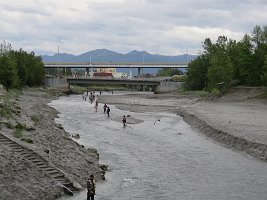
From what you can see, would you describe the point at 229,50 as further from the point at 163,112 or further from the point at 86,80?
the point at 86,80

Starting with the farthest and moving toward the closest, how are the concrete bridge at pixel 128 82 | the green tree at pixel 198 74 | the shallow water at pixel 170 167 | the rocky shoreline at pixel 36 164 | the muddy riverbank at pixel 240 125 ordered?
1. the concrete bridge at pixel 128 82
2. the green tree at pixel 198 74
3. the muddy riverbank at pixel 240 125
4. the shallow water at pixel 170 167
5. the rocky shoreline at pixel 36 164

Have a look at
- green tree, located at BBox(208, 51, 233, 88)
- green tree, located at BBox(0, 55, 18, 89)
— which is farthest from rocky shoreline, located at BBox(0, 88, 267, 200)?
green tree, located at BBox(0, 55, 18, 89)

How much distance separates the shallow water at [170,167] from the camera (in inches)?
1267

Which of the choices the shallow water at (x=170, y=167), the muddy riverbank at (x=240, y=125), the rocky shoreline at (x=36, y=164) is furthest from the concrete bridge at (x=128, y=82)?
the rocky shoreline at (x=36, y=164)

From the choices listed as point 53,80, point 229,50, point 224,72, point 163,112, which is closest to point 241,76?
point 224,72

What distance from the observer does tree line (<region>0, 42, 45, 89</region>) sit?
125500 mm

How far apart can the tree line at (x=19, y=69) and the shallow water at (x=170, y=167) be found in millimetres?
66300

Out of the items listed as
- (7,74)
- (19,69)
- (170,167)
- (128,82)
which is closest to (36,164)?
(170,167)

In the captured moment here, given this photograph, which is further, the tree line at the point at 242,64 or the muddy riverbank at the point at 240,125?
the tree line at the point at 242,64

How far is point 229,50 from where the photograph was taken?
13575 centimetres

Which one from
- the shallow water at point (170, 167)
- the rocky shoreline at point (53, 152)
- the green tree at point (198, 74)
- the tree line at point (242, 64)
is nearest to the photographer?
the rocky shoreline at point (53, 152)

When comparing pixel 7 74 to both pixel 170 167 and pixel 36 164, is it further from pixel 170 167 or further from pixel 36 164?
pixel 36 164

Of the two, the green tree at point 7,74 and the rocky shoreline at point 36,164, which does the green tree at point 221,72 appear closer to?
the green tree at point 7,74

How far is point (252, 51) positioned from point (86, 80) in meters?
87.1
